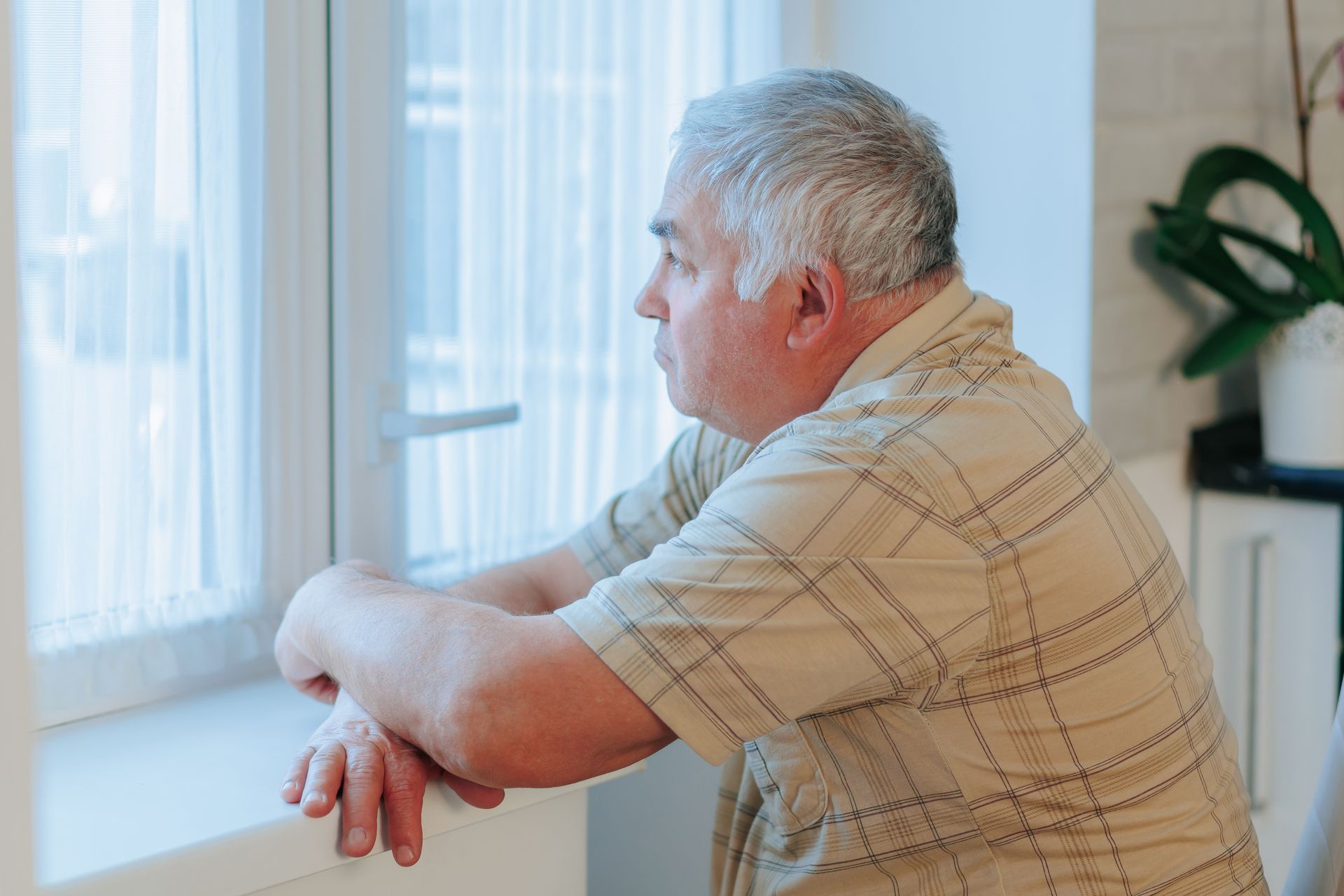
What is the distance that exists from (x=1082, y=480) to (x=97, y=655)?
3.05ft

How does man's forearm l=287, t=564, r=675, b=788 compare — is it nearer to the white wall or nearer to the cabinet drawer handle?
the white wall

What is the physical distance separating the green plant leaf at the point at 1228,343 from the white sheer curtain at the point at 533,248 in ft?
2.63

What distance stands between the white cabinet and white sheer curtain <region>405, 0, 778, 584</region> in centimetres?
92

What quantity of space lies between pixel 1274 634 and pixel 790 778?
45.8 inches

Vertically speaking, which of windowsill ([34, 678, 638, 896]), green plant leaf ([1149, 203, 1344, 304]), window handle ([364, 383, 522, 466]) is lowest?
windowsill ([34, 678, 638, 896])

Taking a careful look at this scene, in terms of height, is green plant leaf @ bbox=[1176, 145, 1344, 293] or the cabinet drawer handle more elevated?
green plant leaf @ bbox=[1176, 145, 1344, 293]

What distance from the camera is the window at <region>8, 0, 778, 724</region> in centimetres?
122

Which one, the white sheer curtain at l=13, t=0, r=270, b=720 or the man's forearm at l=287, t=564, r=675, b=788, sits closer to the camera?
the man's forearm at l=287, t=564, r=675, b=788

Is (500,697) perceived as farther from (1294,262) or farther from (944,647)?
(1294,262)

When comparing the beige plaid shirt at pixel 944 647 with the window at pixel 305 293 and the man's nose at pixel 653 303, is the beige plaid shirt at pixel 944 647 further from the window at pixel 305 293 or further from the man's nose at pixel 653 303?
the window at pixel 305 293

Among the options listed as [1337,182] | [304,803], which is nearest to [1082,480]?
[304,803]

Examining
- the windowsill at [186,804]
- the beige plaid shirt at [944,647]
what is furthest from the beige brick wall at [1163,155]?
the windowsill at [186,804]

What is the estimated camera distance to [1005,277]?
1.87 m

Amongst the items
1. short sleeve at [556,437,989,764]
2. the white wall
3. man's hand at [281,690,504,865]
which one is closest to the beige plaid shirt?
short sleeve at [556,437,989,764]
